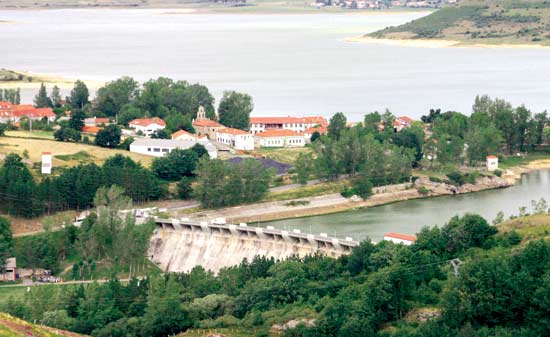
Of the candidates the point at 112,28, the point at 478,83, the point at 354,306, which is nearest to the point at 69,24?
the point at 112,28

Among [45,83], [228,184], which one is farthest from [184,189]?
[45,83]

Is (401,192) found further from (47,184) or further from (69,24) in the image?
(69,24)

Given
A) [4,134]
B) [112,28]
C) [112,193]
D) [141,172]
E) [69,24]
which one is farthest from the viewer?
[69,24]

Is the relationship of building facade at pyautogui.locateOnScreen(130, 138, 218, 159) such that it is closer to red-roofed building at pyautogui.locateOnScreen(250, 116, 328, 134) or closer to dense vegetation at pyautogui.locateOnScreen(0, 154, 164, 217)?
dense vegetation at pyautogui.locateOnScreen(0, 154, 164, 217)

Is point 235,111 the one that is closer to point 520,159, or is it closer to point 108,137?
point 108,137

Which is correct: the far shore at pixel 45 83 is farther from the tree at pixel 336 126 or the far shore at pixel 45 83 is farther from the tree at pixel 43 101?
the tree at pixel 336 126

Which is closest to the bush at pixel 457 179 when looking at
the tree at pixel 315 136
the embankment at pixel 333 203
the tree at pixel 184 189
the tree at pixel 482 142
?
the embankment at pixel 333 203
